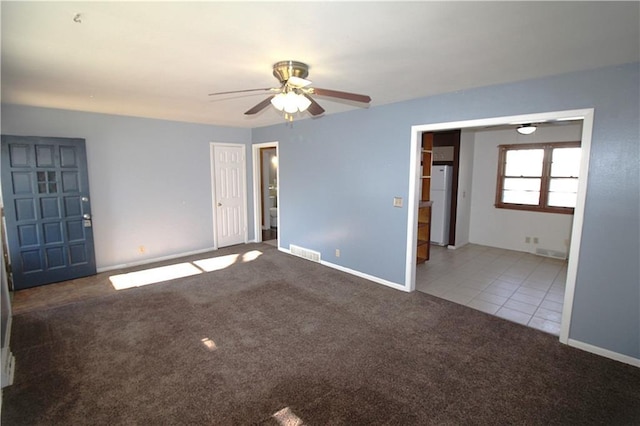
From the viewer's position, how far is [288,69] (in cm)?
249

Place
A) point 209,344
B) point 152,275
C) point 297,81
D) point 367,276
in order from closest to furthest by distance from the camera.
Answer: point 297,81
point 209,344
point 367,276
point 152,275

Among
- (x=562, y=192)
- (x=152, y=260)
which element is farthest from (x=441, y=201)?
(x=152, y=260)

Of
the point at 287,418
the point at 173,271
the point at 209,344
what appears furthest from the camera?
the point at 173,271

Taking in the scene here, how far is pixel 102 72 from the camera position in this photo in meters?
2.75

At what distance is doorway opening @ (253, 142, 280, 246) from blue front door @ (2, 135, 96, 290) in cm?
295

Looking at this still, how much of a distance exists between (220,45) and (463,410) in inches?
120

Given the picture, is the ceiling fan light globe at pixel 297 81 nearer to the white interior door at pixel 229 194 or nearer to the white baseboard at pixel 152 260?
the white interior door at pixel 229 194

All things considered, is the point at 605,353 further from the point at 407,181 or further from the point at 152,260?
the point at 152,260

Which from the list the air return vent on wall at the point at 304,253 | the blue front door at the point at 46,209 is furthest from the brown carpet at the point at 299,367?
the air return vent on wall at the point at 304,253

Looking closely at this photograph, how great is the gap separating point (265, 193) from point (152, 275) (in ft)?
11.7

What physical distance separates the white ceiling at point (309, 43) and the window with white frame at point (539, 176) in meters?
3.64

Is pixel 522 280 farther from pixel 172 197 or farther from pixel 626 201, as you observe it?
pixel 172 197

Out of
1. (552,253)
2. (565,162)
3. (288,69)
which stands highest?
(288,69)

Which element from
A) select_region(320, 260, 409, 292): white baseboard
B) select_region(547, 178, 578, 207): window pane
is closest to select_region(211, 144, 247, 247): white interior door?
select_region(320, 260, 409, 292): white baseboard
